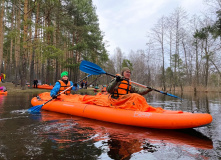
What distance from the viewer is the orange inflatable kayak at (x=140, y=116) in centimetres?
340

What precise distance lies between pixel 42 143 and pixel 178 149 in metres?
2.24

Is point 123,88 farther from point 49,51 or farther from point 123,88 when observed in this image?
point 49,51

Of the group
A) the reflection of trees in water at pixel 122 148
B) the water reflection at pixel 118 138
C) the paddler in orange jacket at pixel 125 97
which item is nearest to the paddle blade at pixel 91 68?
the paddler in orange jacket at pixel 125 97

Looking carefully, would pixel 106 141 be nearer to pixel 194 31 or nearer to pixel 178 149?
pixel 178 149

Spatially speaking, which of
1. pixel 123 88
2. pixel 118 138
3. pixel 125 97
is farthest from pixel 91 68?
pixel 118 138

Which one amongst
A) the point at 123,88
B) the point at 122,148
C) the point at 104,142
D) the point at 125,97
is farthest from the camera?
the point at 123,88

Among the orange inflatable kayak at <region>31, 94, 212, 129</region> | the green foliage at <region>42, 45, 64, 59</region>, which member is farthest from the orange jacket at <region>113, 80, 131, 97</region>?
the green foliage at <region>42, 45, 64, 59</region>

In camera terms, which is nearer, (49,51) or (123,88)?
(123,88)

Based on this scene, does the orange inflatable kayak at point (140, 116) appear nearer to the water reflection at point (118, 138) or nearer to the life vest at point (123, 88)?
the water reflection at point (118, 138)

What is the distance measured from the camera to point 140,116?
3850 mm

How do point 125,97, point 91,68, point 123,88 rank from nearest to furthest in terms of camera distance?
point 125,97
point 123,88
point 91,68

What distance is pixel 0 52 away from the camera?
15906 mm

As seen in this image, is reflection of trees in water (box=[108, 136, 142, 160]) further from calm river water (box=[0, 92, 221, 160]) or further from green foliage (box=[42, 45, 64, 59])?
green foliage (box=[42, 45, 64, 59])

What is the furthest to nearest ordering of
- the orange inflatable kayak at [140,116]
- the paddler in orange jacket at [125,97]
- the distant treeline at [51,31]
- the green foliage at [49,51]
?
the distant treeline at [51,31], the green foliage at [49,51], the paddler in orange jacket at [125,97], the orange inflatable kayak at [140,116]
